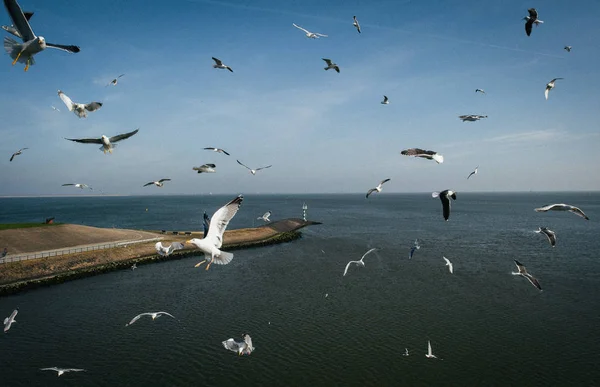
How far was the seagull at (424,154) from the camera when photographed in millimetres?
9930

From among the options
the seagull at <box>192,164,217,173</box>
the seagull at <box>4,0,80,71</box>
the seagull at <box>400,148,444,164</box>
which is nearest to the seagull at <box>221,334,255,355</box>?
the seagull at <box>192,164,217,173</box>

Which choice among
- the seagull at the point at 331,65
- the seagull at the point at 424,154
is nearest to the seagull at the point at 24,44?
the seagull at the point at 424,154

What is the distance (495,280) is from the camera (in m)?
40.8

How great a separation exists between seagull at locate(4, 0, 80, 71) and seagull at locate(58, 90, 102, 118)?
244 cm

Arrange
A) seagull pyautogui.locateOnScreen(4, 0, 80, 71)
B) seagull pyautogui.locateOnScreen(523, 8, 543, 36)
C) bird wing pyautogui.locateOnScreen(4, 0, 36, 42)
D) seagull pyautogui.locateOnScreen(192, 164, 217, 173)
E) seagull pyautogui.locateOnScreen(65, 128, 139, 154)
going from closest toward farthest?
bird wing pyautogui.locateOnScreen(4, 0, 36, 42) → seagull pyautogui.locateOnScreen(4, 0, 80, 71) → seagull pyautogui.locateOnScreen(65, 128, 139, 154) → seagull pyautogui.locateOnScreen(523, 8, 543, 36) → seagull pyautogui.locateOnScreen(192, 164, 217, 173)

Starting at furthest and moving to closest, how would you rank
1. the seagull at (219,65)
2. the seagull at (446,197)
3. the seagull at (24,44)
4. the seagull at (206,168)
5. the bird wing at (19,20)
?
the seagull at (219,65), the seagull at (206,168), the seagull at (446,197), the seagull at (24,44), the bird wing at (19,20)

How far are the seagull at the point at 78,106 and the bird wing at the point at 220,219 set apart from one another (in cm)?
553

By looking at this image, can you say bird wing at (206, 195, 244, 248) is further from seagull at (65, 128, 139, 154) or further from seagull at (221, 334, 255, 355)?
seagull at (221, 334, 255, 355)

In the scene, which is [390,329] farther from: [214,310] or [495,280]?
[495,280]

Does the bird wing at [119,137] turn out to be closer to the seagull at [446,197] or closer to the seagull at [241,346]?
the seagull at [241,346]

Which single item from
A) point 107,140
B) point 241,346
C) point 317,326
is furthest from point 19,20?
point 317,326

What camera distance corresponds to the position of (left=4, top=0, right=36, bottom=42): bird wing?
6959 mm

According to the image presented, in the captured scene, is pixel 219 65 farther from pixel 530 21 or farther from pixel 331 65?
pixel 530 21

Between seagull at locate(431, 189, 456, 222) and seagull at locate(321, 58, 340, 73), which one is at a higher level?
seagull at locate(321, 58, 340, 73)
